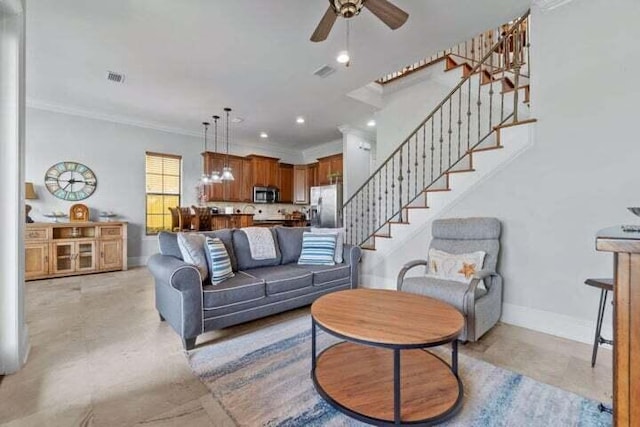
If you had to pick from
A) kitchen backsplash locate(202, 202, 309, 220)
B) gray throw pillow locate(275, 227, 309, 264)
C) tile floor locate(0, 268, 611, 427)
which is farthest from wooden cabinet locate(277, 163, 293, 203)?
tile floor locate(0, 268, 611, 427)

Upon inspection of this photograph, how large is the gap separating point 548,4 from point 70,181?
723cm

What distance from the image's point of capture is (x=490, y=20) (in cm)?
290

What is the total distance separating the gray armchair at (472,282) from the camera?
7.60 ft

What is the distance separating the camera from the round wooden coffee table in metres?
1.46

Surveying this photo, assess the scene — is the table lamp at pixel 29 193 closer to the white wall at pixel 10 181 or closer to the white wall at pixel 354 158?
the white wall at pixel 10 181

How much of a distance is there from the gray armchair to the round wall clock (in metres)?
5.78

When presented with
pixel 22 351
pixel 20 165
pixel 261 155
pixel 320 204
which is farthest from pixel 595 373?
pixel 261 155

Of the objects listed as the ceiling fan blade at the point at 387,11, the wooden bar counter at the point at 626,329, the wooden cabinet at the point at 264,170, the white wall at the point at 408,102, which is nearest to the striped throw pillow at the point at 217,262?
the ceiling fan blade at the point at 387,11

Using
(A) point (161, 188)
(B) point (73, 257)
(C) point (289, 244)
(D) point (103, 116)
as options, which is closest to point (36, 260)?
(B) point (73, 257)

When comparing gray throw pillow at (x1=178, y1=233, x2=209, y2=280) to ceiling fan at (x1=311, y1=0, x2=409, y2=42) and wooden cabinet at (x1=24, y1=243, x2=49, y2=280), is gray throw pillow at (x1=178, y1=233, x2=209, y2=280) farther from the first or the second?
wooden cabinet at (x1=24, y1=243, x2=49, y2=280)

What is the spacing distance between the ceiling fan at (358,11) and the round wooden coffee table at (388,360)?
A: 6.80ft

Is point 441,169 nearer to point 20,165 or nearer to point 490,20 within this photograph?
point 490,20

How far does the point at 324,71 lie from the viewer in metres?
3.81

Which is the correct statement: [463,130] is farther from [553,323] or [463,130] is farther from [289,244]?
[289,244]
